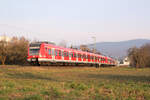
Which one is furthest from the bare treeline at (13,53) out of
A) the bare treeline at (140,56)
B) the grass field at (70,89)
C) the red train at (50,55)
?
the bare treeline at (140,56)

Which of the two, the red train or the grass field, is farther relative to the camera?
the red train

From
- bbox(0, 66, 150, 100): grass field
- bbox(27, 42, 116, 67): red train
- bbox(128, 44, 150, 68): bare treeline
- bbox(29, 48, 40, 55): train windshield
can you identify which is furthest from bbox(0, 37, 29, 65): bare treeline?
bbox(128, 44, 150, 68): bare treeline

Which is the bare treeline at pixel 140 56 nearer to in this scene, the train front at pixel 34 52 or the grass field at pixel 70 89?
the train front at pixel 34 52

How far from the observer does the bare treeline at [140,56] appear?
58250mm

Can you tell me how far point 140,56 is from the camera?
194 ft

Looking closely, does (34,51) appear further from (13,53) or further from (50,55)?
(13,53)

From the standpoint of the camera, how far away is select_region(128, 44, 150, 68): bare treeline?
5825 cm

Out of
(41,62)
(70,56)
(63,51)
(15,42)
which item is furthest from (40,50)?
(15,42)

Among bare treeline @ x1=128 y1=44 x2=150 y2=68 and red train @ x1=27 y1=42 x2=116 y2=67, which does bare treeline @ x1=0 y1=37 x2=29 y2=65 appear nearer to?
red train @ x1=27 y1=42 x2=116 y2=67

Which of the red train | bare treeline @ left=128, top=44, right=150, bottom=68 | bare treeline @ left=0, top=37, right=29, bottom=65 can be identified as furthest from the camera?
bare treeline @ left=128, top=44, right=150, bottom=68

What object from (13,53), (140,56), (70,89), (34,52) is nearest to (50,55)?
(34,52)

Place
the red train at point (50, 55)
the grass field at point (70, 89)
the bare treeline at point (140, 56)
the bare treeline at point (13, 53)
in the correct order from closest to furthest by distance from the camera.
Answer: the grass field at point (70, 89)
the red train at point (50, 55)
the bare treeline at point (13, 53)
the bare treeline at point (140, 56)

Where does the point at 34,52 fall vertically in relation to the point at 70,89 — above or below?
above

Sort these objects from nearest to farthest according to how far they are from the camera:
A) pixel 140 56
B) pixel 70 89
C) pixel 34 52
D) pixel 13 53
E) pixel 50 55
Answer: pixel 70 89, pixel 34 52, pixel 50 55, pixel 13 53, pixel 140 56
